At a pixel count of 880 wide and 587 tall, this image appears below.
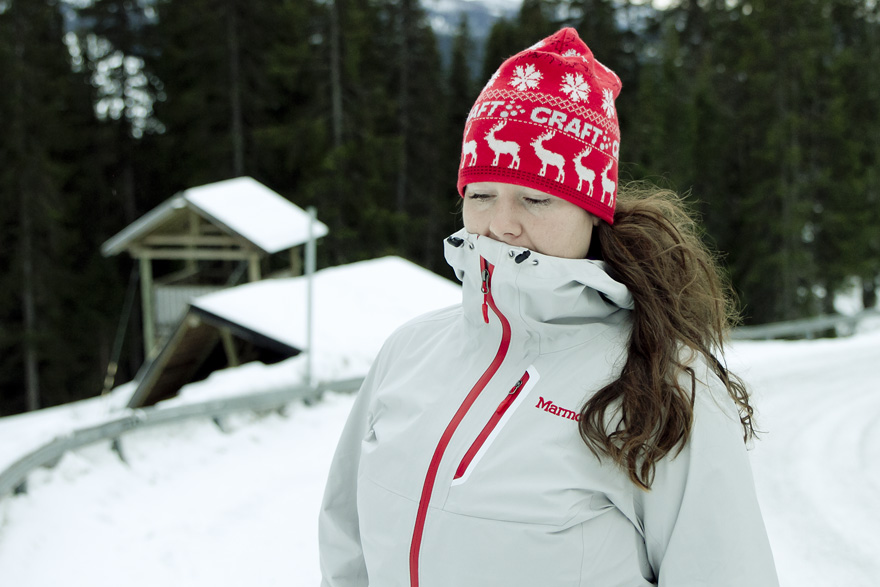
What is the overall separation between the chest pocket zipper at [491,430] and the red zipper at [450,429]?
0.06 meters

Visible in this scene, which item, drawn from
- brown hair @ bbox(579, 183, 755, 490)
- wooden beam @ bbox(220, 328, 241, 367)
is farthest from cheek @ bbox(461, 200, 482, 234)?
wooden beam @ bbox(220, 328, 241, 367)

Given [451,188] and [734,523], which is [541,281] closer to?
[734,523]

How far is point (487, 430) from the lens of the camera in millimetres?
1667

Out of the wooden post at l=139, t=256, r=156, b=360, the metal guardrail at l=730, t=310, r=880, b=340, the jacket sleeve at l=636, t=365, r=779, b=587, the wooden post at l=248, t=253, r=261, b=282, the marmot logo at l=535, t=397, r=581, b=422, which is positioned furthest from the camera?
the wooden post at l=139, t=256, r=156, b=360

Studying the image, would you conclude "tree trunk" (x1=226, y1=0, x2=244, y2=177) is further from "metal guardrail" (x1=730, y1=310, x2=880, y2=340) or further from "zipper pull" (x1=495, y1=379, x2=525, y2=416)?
"zipper pull" (x1=495, y1=379, x2=525, y2=416)

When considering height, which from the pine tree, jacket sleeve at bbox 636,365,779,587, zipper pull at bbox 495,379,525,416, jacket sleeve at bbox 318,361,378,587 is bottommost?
the pine tree

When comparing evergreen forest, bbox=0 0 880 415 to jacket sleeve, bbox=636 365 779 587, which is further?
evergreen forest, bbox=0 0 880 415

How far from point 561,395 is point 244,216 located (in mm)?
13875

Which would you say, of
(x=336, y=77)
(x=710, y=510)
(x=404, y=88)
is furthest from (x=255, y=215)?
(x=404, y=88)

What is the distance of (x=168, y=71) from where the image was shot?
91.9 ft

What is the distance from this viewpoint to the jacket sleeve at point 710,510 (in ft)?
4.90

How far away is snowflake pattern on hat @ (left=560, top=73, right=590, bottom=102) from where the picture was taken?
1.78m

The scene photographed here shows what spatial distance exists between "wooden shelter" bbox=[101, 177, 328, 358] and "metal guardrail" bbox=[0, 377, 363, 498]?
7.41 metres

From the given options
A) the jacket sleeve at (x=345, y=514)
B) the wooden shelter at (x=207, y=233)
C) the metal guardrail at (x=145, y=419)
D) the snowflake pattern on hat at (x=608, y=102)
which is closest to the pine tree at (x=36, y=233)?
the wooden shelter at (x=207, y=233)
